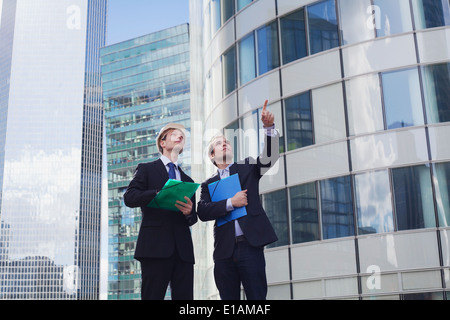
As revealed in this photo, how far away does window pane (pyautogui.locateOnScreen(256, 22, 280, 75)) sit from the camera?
17.4 meters

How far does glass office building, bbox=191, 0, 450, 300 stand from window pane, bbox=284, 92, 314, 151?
1.2 inches

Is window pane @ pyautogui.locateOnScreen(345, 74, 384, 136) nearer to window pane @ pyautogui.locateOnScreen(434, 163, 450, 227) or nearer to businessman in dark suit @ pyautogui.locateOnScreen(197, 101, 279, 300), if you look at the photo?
Answer: window pane @ pyautogui.locateOnScreen(434, 163, 450, 227)

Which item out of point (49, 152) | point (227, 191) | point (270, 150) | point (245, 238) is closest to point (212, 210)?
point (227, 191)

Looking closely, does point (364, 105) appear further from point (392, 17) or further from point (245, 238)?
point (245, 238)

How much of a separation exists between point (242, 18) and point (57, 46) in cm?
12307

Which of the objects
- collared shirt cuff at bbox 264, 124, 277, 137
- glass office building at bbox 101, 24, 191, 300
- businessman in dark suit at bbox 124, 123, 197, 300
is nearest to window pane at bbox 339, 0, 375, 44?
collared shirt cuff at bbox 264, 124, 277, 137

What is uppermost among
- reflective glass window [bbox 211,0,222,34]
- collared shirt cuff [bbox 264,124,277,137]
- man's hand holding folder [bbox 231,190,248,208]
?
reflective glass window [bbox 211,0,222,34]

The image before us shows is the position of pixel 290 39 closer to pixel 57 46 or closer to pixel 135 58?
pixel 135 58

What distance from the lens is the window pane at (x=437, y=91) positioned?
14594mm

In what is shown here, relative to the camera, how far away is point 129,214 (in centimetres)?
9588

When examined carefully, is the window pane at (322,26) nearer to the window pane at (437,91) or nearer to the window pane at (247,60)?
the window pane at (247,60)

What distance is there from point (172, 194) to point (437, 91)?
39.1 feet

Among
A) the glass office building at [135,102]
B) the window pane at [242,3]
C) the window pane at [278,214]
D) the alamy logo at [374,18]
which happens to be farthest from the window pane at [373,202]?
the glass office building at [135,102]

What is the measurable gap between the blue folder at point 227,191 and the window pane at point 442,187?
33.9ft
